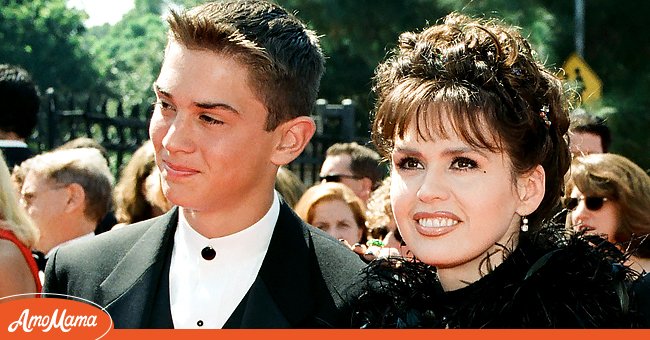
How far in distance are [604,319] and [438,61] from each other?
0.83 m

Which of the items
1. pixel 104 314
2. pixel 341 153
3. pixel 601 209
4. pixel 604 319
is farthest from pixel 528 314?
pixel 341 153

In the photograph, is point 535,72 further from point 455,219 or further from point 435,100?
point 455,219

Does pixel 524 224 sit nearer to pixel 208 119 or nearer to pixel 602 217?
pixel 208 119

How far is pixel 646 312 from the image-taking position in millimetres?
2791

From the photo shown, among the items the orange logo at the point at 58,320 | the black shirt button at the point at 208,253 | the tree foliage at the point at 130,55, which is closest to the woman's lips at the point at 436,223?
the black shirt button at the point at 208,253

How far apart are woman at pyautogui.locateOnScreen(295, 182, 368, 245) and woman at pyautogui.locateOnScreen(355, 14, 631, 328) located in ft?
8.85

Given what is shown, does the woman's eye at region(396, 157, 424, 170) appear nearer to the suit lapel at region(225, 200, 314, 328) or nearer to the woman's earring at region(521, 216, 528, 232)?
the woman's earring at region(521, 216, 528, 232)

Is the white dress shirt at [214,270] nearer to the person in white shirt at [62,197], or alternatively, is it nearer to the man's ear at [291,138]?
the man's ear at [291,138]

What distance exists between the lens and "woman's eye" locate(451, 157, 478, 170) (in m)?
2.88

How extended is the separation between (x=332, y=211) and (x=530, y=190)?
2870 millimetres

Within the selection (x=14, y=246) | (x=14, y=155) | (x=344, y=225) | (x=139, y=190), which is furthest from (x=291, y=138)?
(x=14, y=155)

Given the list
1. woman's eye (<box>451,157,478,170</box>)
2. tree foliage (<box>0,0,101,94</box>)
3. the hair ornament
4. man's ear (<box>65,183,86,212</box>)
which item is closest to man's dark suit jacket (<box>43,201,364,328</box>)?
woman's eye (<box>451,157,478,170</box>)

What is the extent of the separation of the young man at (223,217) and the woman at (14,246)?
75 cm

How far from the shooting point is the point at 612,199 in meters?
5.23
